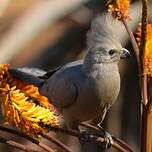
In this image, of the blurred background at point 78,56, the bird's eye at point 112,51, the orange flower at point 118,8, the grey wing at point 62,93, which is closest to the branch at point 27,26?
the grey wing at point 62,93

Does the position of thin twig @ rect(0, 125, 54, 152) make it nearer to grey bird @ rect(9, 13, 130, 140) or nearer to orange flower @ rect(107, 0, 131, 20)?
orange flower @ rect(107, 0, 131, 20)

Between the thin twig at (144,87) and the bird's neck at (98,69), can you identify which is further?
the bird's neck at (98,69)

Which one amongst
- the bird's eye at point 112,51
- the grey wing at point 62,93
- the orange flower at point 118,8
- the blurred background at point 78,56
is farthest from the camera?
the blurred background at point 78,56

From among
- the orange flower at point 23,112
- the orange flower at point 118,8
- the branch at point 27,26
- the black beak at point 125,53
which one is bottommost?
the orange flower at point 23,112

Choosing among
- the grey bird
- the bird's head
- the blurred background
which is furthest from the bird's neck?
the blurred background

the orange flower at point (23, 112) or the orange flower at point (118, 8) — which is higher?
the orange flower at point (118, 8)

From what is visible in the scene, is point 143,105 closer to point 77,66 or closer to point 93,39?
point 93,39

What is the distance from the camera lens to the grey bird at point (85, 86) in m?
1.63

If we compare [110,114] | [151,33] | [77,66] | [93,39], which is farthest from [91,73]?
[110,114]

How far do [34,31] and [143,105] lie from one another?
1.31m

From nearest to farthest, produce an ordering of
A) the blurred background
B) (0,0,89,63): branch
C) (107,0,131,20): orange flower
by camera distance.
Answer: (107,0,131,20): orange flower → (0,0,89,63): branch → the blurred background

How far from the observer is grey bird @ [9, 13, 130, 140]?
1.63 m

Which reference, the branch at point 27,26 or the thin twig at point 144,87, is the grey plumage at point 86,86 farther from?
the thin twig at point 144,87

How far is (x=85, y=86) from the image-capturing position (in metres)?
1.69
